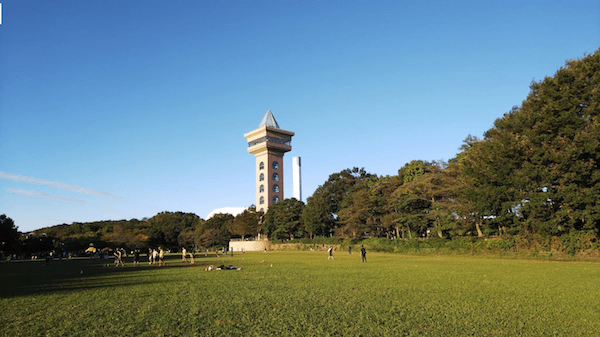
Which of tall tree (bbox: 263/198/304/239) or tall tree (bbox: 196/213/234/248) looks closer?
tall tree (bbox: 263/198/304/239)

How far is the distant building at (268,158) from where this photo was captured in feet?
388

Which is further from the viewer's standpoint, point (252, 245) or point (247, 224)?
point (247, 224)

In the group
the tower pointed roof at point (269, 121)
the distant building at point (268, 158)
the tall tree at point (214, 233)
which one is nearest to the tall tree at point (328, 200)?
the tall tree at point (214, 233)

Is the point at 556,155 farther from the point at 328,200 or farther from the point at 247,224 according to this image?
the point at 247,224

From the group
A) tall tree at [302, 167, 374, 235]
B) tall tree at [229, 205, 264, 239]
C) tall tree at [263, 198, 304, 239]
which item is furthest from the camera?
tall tree at [229, 205, 264, 239]

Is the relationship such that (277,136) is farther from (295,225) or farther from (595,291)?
(595,291)

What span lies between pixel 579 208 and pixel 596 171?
339 cm

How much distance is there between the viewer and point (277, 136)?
121m

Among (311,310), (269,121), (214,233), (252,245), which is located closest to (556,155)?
(311,310)

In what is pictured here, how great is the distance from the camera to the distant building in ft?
388

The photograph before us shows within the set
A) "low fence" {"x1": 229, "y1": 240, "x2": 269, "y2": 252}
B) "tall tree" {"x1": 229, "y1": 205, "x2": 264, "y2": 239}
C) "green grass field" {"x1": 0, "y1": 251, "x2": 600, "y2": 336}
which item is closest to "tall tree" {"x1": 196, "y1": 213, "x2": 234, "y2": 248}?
"tall tree" {"x1": 229, "y1": 205, "x2": 264, "y2": 239}

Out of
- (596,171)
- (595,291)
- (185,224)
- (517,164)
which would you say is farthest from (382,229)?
(185,224)

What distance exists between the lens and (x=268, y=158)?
11906 cm

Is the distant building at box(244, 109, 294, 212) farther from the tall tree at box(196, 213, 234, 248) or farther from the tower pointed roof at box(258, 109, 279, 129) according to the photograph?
the tall tree at box(196, 213, 234, 248)
